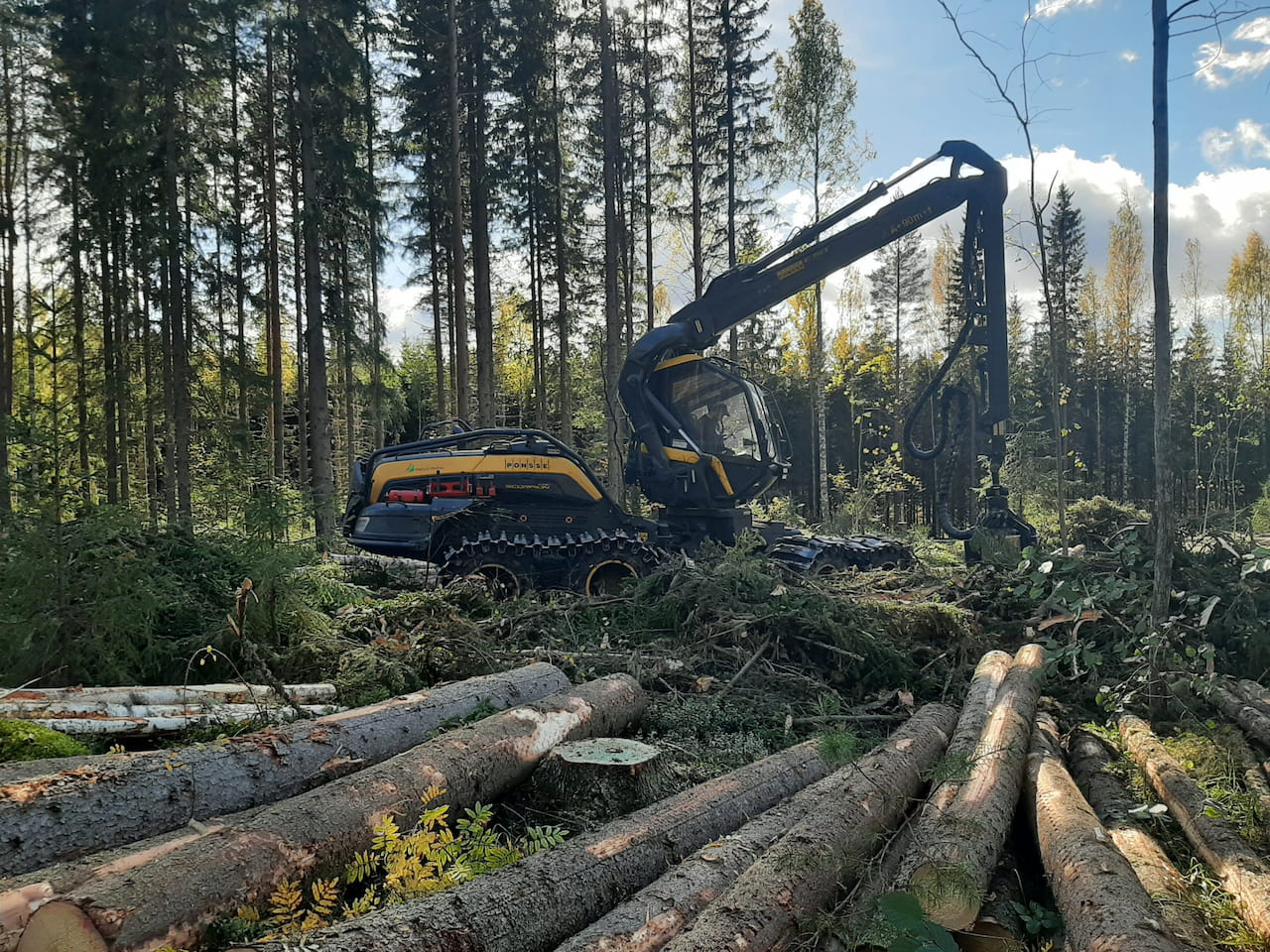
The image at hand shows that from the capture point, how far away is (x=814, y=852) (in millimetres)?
2836

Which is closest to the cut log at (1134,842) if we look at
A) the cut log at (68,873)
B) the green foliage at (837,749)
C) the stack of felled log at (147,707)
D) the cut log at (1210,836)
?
the cut log at (1210,836)

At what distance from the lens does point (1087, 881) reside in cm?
257

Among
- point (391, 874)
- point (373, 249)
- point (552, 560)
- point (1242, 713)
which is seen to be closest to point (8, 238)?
point (373, 249)

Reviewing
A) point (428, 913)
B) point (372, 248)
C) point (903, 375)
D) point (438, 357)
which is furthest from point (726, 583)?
point (903, 375)

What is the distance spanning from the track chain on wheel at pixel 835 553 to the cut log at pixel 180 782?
241 inches

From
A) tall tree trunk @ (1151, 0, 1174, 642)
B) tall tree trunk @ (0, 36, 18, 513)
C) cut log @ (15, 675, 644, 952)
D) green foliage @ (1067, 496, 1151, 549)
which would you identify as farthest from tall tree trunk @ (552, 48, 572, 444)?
cut log @ (15, 675, 644, 952)

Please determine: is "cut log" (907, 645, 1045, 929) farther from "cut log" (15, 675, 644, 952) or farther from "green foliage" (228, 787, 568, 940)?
"cut log" (15, 675, 644, 952)

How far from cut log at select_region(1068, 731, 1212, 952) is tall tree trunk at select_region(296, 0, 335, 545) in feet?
40.5

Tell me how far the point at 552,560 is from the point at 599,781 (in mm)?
4999

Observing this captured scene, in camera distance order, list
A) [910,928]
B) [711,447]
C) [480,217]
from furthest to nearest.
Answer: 1. [480,217]
2. [711,447]
3. [910,928]

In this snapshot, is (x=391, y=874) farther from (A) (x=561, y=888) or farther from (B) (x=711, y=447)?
Answer: (B) (x=711, y=447)

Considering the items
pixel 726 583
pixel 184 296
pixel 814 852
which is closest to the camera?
pixel 814 852

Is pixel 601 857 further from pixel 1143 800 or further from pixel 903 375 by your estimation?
pixel 903 375

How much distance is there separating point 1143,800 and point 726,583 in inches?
146
